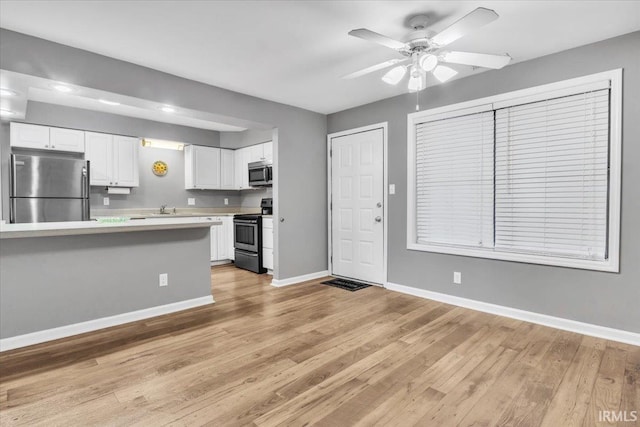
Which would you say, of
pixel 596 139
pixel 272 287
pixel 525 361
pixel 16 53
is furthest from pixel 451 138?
pixel 16 53

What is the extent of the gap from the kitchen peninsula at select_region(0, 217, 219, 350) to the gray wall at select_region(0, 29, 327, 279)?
122 cm

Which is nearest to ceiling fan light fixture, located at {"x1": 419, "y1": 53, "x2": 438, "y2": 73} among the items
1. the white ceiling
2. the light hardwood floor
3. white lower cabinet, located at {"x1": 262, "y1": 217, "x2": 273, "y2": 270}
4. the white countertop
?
the white ceiling

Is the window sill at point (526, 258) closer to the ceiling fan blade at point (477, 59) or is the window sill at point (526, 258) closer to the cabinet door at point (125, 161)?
the ceiling fan blade at point (477, 59)

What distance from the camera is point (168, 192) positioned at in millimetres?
5730

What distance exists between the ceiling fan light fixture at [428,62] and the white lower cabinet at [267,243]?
3.32m

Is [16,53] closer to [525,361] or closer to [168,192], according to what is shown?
[168,192]

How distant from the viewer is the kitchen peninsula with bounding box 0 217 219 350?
2.52 m

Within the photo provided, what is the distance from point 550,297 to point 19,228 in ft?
14.7

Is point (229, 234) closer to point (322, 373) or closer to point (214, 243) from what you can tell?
point (214, 243)

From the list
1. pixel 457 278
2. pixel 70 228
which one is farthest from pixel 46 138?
pixel 457 278

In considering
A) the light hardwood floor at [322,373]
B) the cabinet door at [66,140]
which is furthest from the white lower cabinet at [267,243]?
the cabinet door at [66,140]

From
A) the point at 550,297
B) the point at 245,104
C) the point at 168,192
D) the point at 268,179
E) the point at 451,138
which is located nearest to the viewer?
the point at 550,297

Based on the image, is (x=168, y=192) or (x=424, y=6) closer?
(x=424, y=6)

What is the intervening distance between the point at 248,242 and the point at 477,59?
4164 mm
